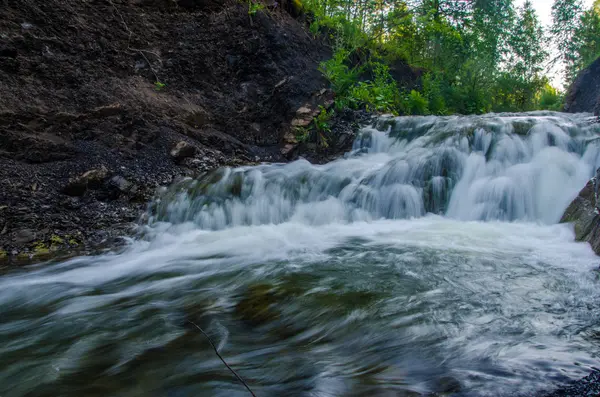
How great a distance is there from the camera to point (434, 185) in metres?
5.40

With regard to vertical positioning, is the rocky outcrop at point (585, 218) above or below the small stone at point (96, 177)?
below

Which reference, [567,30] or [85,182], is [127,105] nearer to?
[85,182]

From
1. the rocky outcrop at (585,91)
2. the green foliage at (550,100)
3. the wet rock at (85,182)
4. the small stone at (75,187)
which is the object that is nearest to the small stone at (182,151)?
the wet rock at (85,182)

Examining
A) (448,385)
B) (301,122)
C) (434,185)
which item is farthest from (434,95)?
(448,385)

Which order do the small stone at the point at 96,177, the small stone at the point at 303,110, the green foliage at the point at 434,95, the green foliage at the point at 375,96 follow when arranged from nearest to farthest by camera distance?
the small stone at the point at 96,177 → the small stone at the point at 303,110 → the green foliage at the point at 375,96 → the green foliage at the point at 434,95

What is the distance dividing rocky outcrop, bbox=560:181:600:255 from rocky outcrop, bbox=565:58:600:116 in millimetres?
11083

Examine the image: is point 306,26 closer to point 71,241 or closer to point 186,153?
point 186,153

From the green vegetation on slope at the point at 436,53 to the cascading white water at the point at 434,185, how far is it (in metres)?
2.90

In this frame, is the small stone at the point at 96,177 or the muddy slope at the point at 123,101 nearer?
the muddy slope at the point at 123,101

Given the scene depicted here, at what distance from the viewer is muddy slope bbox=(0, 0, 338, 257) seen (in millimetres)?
4539

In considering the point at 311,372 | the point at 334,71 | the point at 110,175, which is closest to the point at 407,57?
the point at 334,71

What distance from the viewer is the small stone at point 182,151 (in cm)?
588

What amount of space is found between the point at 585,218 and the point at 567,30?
79.4 ft

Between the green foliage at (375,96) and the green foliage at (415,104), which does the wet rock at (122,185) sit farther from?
the green foliage at (415,104)
